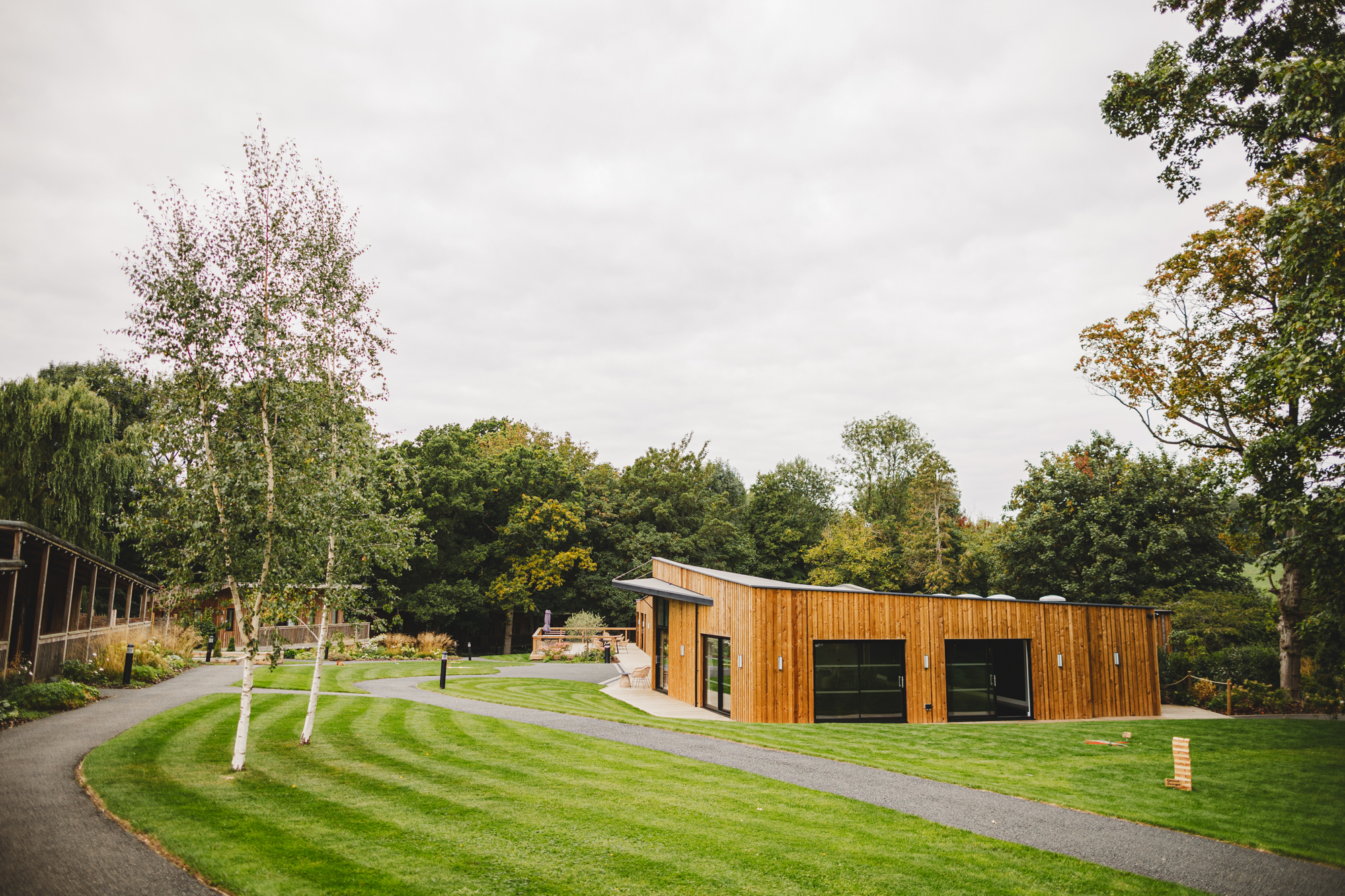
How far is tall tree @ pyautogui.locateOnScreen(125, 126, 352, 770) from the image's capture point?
889 cm

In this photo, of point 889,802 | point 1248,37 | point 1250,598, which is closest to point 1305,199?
point 1248,37

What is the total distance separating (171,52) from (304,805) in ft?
41.8

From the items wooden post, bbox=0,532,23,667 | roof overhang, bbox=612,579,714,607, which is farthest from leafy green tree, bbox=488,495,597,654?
wooden post, bbox=0,532,23,667

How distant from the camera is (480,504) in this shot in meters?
36.9

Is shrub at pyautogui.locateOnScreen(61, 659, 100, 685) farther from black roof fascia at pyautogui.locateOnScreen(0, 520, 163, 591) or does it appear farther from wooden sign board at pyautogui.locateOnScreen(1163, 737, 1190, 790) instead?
wooden sign board at pyautogui.locateOnScreen(1163, 737, 1190, 790)

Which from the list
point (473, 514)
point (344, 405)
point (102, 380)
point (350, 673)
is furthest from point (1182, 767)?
point (102, 380)

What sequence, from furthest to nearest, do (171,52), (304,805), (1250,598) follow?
(1250,598) < (171,52) < (304,805)

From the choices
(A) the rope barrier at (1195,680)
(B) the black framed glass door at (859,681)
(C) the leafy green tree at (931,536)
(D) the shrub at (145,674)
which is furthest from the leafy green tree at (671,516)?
(D) the shrub at (145,674)

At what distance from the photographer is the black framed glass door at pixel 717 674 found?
17766 millimetres

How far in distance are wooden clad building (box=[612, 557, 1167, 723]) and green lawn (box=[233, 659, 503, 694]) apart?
28.6ft

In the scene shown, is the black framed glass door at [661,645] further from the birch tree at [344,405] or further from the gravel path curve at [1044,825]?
the birch tree at [344,405]

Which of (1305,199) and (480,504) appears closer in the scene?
(1305,199)

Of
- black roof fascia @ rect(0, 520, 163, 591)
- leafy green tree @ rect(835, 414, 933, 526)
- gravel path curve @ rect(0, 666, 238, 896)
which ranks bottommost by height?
gravel path curve @ rect(0, 666, 238, 896)

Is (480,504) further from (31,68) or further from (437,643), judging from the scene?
(31,68)
